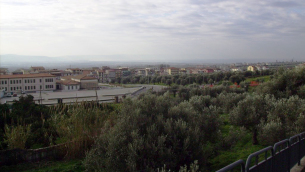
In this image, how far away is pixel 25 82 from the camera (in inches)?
1421

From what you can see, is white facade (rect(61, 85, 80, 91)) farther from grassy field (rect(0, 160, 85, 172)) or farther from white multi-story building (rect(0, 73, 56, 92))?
grassy field (rect(0, 160, 85, 172))

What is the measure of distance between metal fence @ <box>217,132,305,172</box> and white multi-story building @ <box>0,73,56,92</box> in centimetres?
3594

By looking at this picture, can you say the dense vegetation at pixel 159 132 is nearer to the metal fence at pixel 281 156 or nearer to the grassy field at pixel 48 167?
the grassy field at pixel 48 167

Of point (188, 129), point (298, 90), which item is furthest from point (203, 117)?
point (298, 90)

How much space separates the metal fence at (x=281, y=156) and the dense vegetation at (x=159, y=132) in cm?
95

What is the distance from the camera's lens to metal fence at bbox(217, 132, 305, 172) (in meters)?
3.87

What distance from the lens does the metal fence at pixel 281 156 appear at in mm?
3870

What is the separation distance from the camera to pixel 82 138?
7875mm

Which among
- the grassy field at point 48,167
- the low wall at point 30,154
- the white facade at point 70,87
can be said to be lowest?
the white facade at point 70,87

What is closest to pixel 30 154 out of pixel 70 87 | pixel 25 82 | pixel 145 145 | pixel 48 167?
pixel 48 167

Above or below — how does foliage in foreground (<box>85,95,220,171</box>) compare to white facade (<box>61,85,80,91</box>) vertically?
above

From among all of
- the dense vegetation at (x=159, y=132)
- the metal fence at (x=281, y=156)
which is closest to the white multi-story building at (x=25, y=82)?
the dense vegetation at (x=159, y=132)

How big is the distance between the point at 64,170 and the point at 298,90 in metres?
13.0

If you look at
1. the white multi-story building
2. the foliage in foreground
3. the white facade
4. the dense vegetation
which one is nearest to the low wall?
the dense vegetation
